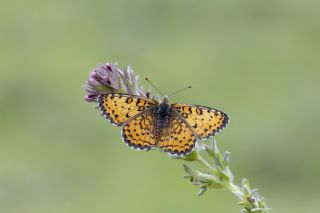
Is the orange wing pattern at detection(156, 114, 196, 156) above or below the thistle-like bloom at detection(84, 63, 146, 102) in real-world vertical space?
below

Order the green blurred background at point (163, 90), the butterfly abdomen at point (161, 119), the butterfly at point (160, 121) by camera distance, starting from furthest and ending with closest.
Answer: the green blurred background at point (163, 90)
the butterfly abdomen at point (161, 119)
the butterfly at point (160, 121)

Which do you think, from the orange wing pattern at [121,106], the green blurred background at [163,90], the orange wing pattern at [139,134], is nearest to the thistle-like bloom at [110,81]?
the orange wing pattern at [121,106]

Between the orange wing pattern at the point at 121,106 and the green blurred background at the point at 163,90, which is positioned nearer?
the orange wing pattern at the point at 121,106

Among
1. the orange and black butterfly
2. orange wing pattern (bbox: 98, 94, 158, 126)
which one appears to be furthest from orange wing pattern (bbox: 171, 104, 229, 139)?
orange wing pattern (bbox: 98, 94, 158, 126)

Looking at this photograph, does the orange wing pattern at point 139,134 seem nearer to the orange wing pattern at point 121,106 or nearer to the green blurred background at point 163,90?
the orange wing pattern at point 121,106

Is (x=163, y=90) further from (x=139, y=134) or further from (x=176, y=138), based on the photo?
(x=176, y=138)

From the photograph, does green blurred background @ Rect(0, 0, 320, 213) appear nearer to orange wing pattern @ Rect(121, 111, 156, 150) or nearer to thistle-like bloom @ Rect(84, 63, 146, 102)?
orange wing pattern @ Rect(121, 111, 156, 150)

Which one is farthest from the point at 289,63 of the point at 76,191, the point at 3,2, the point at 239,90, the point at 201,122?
the point at 201,122
